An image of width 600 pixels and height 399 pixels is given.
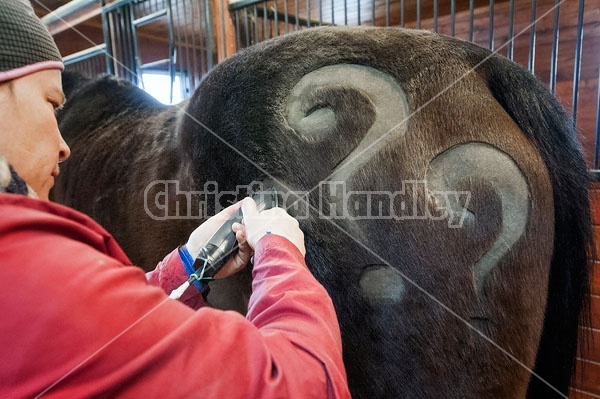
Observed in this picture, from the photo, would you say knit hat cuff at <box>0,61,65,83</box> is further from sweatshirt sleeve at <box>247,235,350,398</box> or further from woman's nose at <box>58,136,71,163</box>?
sweatshirt sleeve at <box>247,235,350,398</box>

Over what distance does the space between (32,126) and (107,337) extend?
0.26 meters

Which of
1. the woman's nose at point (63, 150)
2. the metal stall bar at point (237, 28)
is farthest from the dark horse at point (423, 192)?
the metal stall bar at point (237, 28)

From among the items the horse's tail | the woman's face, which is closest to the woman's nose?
the woman's face

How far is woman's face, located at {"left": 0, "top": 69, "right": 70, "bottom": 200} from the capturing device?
0.42 meters

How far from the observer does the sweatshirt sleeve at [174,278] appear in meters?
0.73

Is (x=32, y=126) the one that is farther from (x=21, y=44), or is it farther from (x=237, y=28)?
(x=237, y=28)

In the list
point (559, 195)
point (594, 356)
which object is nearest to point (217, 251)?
point (559, 195)

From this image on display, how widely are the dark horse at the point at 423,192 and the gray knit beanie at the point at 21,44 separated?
0.37 metres

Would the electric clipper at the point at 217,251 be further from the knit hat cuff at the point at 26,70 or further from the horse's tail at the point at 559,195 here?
the horse's tail at the point at 559,195

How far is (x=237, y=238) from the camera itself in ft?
2.21

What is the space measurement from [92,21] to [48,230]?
13.0ft

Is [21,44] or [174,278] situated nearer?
[21,44]

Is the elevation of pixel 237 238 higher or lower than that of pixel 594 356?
higher

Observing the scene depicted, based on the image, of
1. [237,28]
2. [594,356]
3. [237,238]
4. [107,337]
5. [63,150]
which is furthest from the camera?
[237,28]
